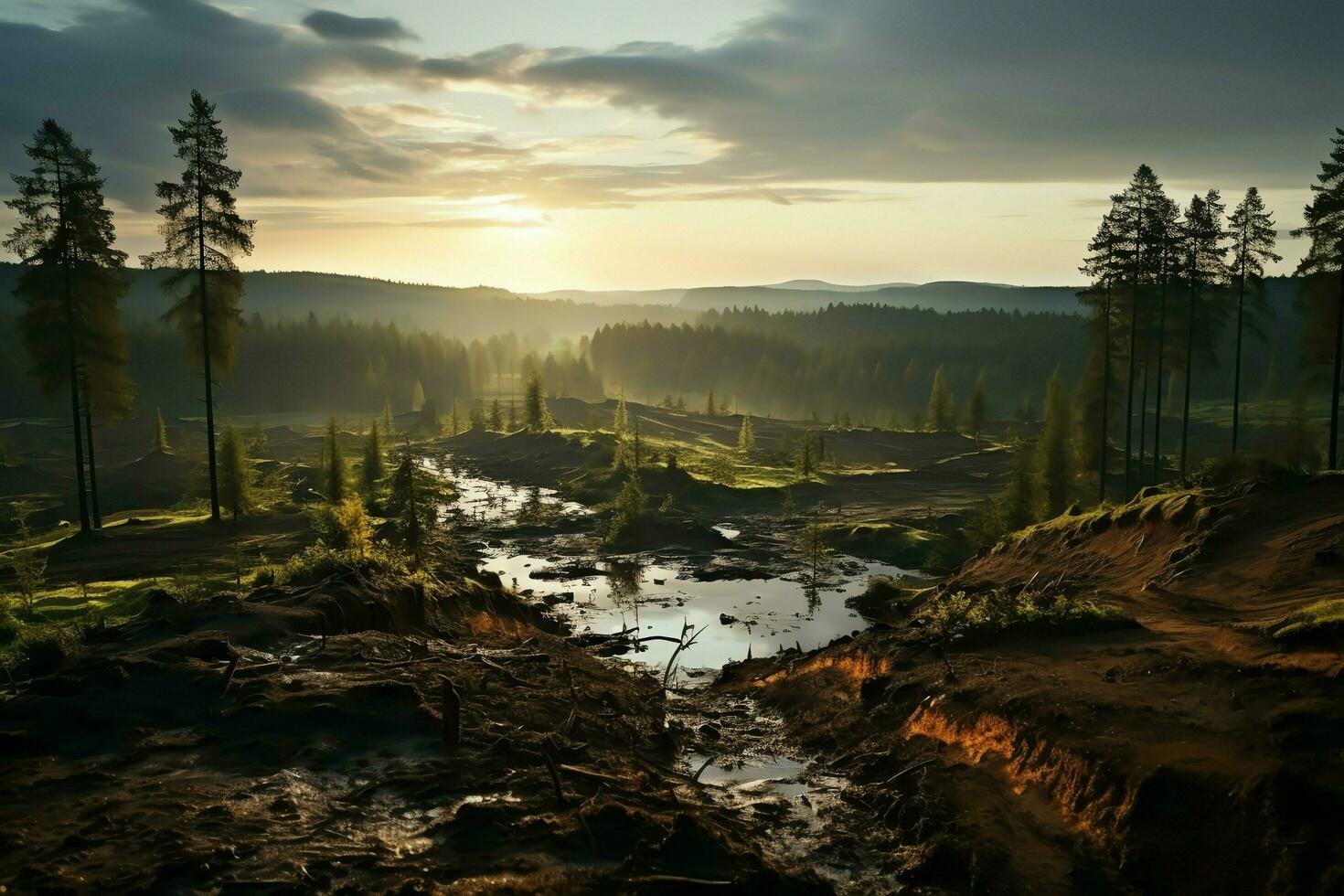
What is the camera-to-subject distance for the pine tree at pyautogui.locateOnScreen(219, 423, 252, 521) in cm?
4641

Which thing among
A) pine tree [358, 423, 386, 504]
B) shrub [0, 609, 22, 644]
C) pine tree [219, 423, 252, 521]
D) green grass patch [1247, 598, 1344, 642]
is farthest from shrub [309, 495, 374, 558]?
pine tree [358, 423, 386, 504]

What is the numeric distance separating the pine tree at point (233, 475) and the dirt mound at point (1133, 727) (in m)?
35.3

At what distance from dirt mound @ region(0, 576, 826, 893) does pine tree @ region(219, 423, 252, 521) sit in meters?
31.7

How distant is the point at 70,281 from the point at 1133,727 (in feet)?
158

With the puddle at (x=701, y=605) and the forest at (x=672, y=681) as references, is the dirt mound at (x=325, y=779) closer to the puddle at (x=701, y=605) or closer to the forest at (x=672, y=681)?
the forest at (x=672, y=681)

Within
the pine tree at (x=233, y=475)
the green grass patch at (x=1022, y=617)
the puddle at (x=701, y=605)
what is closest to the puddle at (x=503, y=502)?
the puddle at (x=701, y=605)

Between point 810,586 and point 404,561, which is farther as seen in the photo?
point 810,586

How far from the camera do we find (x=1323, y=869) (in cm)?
977

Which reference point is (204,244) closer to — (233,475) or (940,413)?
(233,475)

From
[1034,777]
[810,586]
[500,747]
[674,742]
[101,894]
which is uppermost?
[101,894]

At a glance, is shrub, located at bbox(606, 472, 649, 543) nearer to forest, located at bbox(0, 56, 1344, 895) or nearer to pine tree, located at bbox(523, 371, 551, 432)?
forest, located at bbox(0, 56, 1344, 895)

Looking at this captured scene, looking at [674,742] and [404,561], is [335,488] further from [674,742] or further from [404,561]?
[674,742]

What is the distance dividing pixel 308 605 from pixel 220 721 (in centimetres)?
726

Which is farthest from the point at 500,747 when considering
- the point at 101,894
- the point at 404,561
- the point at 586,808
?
the point at 404,561
